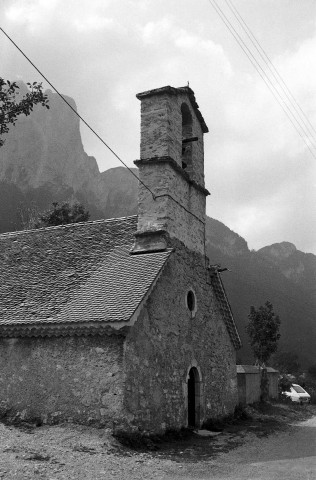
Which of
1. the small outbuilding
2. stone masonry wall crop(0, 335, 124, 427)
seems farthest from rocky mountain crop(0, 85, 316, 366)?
stone masonry wall crop(0, 335, 124, 427)

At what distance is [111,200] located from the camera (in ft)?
275

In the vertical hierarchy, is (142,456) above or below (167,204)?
below

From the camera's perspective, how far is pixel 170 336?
12.4 meters

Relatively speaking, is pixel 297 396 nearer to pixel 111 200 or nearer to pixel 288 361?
pixel 288 361

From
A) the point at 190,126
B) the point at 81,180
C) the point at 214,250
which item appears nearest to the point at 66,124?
the point at 81,180

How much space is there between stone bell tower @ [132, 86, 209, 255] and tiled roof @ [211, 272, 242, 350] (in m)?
1.03

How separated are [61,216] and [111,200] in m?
53.5

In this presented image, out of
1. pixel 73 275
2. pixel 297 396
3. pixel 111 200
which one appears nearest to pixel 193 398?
pixel 73 275

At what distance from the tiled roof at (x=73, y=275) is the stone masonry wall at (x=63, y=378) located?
0.51 m

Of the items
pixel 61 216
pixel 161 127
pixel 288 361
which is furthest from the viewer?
pixel 288 361

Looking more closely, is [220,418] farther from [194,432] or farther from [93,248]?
[93,248]

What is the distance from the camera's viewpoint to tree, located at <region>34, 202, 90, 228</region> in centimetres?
3017

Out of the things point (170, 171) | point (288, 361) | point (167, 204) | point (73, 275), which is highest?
point (170, 171)

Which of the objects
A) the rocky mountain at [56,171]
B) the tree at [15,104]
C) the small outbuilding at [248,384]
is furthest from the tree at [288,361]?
the tree at [15,104]
